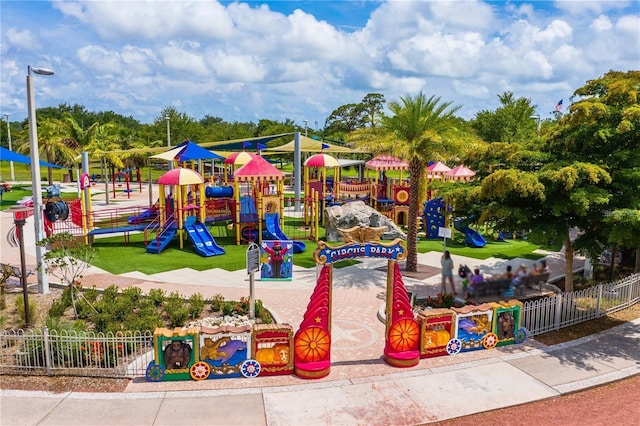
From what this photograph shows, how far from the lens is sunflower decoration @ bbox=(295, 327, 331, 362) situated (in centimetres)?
1044

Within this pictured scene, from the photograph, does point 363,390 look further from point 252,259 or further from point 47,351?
point 47,351

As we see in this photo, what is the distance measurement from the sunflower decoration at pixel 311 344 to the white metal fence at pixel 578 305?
5.72 metres

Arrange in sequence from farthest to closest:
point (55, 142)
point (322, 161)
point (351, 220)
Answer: point (55, 142) → point (322, 161) → point (351, 220)

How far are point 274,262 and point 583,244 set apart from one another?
10.1 metres

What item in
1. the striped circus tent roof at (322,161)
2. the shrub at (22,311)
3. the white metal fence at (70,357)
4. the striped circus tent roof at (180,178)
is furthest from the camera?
the striped circus tent roof at (322,161)

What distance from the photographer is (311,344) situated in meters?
10.5

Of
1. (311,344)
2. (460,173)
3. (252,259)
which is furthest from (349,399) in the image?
(460,173)

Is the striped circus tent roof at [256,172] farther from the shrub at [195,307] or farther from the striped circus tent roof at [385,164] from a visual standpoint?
the shrub at [195,307]

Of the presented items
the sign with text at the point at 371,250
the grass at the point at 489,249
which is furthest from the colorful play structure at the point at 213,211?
the sign with text at the point at 371,250

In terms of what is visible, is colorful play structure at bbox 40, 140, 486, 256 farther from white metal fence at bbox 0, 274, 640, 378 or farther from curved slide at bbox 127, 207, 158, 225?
white metal fence at bbox 0, 274, 640, 378

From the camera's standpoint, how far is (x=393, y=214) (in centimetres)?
2920

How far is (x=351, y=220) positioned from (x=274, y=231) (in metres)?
3.92

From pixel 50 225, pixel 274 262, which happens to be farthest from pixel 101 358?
pixel 50 225

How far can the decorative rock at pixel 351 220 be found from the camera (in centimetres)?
2394
